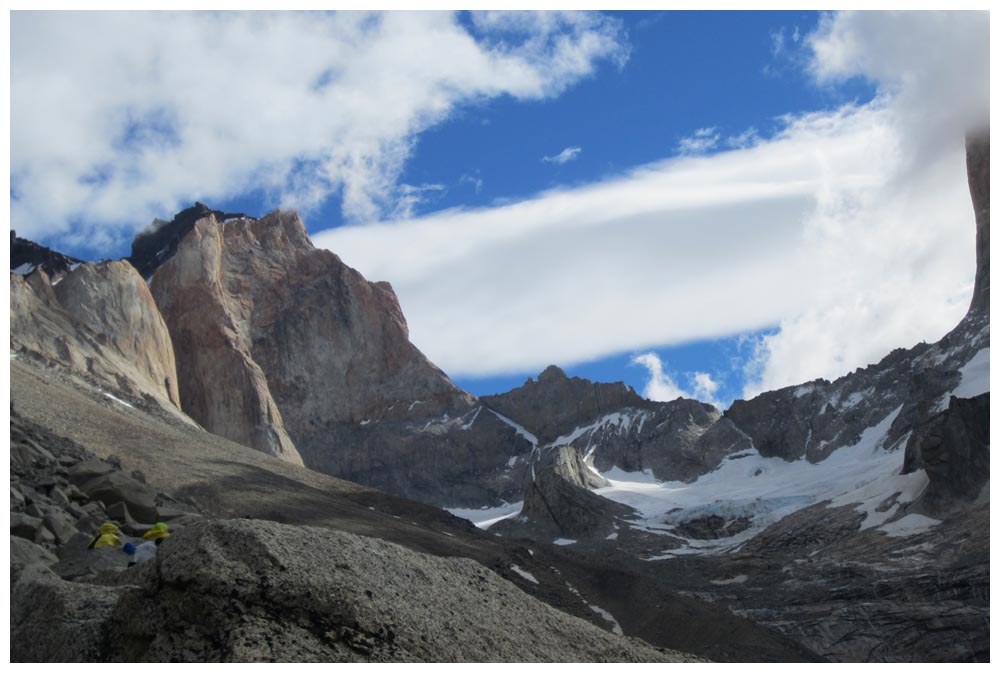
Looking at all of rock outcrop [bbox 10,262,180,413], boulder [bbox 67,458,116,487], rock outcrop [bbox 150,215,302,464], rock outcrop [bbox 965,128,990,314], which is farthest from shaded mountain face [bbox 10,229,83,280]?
rock outcrop [bbox 965,128,990,314]

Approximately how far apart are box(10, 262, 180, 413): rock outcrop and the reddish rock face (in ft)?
69.3

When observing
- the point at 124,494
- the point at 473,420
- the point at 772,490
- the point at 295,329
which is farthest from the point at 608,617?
the point at 473,420

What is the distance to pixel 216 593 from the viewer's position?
458 inches

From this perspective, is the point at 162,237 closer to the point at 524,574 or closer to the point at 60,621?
the point at 524,574

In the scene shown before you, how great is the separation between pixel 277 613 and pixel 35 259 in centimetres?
11257

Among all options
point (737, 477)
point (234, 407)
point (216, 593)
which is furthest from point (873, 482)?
point (216, 593)

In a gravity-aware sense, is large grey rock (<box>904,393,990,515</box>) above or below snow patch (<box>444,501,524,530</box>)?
below

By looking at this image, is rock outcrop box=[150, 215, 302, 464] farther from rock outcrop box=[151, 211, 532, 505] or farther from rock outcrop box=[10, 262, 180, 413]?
rock outcrop box=[10, 262, 180, 413]

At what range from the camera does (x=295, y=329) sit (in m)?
156

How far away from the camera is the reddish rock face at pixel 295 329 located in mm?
131625

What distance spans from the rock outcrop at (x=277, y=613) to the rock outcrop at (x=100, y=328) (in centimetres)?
6841

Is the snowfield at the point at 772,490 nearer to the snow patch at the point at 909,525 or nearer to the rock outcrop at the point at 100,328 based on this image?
the snow patch at the point at 909,525

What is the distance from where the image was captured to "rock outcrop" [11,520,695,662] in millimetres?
11383

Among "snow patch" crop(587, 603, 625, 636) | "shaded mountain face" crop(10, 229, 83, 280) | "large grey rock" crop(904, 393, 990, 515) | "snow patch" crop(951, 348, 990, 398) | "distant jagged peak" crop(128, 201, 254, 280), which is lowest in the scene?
"snow patch" crop(587, 603, 625, 636)
